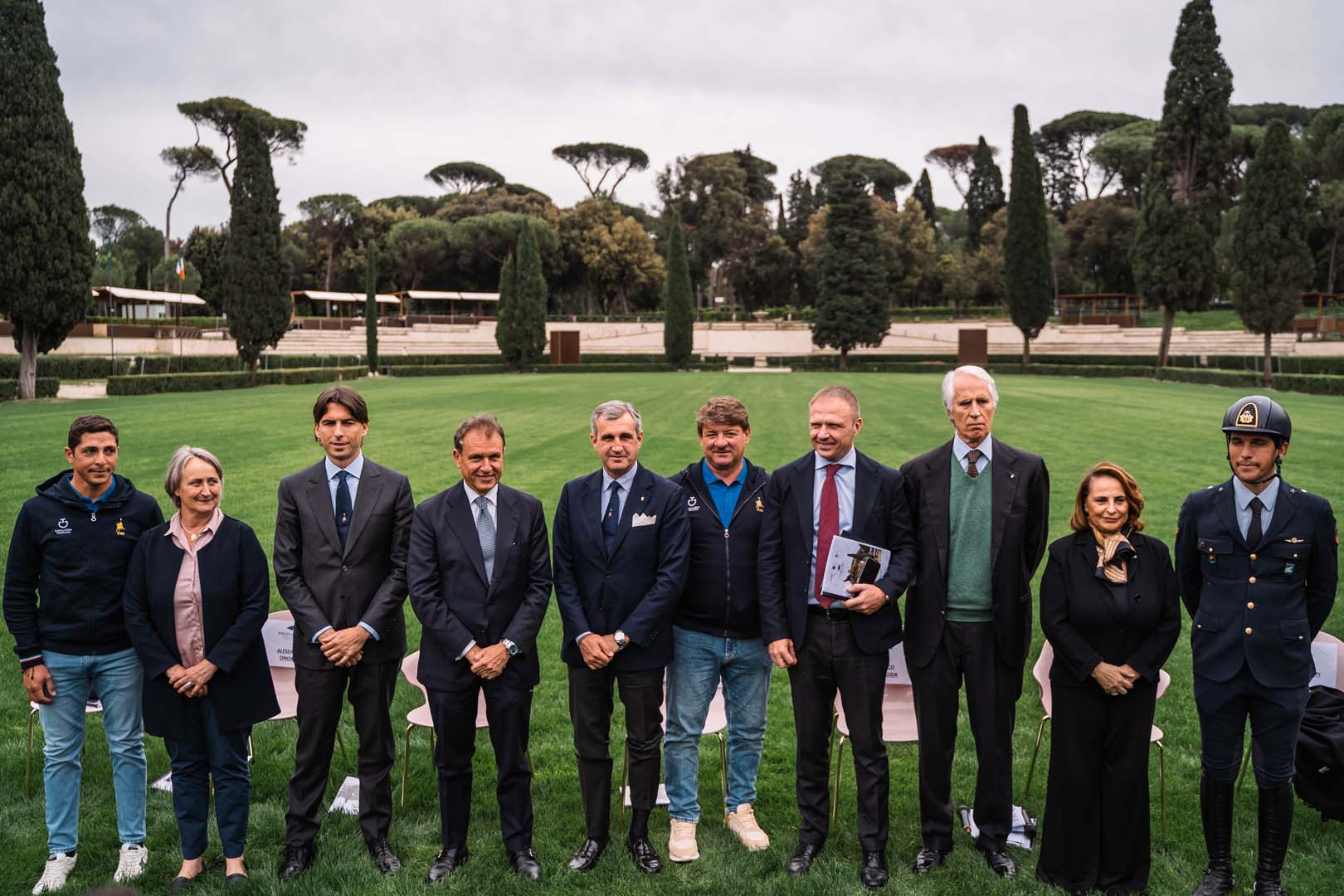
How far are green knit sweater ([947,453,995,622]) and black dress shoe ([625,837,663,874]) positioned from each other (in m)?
1.50

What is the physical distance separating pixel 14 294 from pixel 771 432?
67.3ft

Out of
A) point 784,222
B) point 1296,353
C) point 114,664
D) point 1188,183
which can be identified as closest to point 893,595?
point 114,664

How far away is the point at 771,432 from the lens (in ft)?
54.4

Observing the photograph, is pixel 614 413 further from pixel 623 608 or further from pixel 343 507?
pixel 343 507

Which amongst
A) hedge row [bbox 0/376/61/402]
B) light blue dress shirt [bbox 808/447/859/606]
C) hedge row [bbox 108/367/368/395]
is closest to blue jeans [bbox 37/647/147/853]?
light blue dress shirt [bbox 808/447/859/606]

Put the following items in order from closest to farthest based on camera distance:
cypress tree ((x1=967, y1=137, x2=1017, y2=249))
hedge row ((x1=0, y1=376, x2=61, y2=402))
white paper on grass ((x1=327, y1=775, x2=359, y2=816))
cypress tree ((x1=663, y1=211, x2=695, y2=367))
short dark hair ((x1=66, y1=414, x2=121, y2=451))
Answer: short dark hair ((x1=66, y1=414, x2=121, y2=451)) < white paper on grass ((x1=327, y1=775, x2=359, y2=816)) < hedge row ((x1=0, y1=376, x2=61, y2=402)) < cypress tree ((x1=663, y1=211, x2=695, y2=367)) < cypress tree ((x1=967, y1=137, x2=1017, y2=249))

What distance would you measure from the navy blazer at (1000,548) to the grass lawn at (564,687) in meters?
0.76

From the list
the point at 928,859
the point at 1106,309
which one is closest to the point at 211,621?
the point at 928,859

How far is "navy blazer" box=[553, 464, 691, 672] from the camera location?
12.2ft

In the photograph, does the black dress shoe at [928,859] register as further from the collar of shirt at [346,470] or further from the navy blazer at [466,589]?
the collar of shirt at [346,470]

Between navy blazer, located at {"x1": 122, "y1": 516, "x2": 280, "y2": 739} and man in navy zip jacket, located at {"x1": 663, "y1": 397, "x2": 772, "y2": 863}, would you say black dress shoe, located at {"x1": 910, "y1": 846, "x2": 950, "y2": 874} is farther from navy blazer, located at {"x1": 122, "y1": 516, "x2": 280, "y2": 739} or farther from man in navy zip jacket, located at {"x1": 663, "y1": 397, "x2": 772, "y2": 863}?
navy blazer, located at {"x1": 122, "y1": 516, "x2": 280, "y2": 739}

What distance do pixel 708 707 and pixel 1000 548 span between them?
1355 millimetres

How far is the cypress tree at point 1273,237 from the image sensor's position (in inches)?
1178

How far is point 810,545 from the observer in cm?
374
